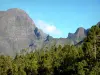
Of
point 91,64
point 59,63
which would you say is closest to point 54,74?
point 59,63

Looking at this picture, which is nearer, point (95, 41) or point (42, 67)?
point (95, 41)

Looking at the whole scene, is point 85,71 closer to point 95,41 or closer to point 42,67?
point 95,41

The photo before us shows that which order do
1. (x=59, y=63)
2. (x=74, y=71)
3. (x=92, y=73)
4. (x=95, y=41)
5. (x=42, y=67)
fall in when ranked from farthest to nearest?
(x=42, y=67) < (x=59, y=63) < (x=74, y=71) < (x=95, y=41) < (x=92, y=73)

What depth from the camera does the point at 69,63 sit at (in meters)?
99.0

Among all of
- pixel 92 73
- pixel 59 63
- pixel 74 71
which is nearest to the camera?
pixel 92 73

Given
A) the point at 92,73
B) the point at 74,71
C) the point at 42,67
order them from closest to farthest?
the point at 92,73
the point at 74,71
the point at 42,67

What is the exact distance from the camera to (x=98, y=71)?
74312 millimetres

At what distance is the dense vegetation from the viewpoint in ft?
260

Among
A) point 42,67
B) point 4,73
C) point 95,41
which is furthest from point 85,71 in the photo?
point 4,73

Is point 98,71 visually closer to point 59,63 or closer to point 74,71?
point 74,71

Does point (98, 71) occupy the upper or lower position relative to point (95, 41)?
lower

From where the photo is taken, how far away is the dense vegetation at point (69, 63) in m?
79.4

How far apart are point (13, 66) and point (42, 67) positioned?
1212 cm

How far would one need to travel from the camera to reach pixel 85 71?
7888 centimetres
